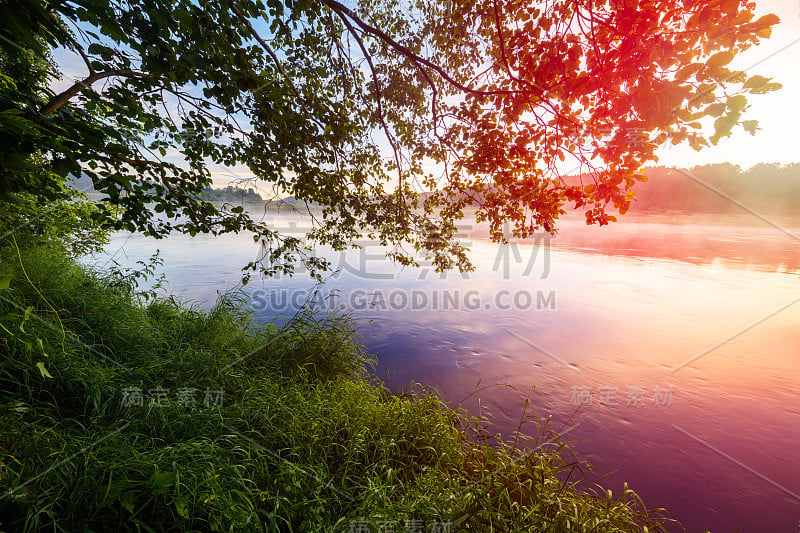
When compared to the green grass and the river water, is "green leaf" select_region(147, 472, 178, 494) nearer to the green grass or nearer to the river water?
the green grass

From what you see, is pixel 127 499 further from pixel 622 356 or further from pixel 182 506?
pixel 622 356

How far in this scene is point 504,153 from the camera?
12.3 feet

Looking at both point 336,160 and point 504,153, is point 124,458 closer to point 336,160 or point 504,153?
point 336,160

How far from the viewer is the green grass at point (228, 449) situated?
7.23 feet

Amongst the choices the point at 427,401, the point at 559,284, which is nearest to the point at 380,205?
the point at 427,401

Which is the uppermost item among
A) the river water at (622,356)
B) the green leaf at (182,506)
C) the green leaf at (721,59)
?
the green leaf at (721,59)

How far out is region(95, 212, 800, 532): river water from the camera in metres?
4.32

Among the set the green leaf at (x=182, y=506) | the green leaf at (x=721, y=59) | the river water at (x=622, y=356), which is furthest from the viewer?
the river water at (x=622, y=356)

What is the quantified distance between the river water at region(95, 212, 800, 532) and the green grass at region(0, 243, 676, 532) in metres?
1.09

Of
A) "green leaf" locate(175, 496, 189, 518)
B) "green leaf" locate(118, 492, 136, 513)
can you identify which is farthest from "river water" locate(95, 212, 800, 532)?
"green leaf" locate(118, 492, 136, 513)

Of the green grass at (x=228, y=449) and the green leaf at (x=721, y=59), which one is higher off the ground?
the green leaf at (x=721, y=59)

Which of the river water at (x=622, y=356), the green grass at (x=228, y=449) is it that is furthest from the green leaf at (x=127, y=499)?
the river water at (x=622, y=356)

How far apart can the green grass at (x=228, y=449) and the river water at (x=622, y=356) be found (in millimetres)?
1092

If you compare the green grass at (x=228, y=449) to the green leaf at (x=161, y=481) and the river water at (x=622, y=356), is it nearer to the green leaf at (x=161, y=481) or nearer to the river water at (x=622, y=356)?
the green leaf at (x=161, y=481)
